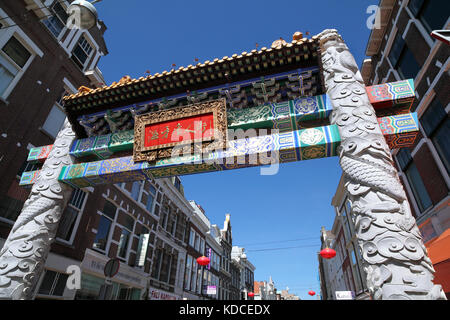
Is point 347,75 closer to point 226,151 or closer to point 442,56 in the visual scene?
point 226,151

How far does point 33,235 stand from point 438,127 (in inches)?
481

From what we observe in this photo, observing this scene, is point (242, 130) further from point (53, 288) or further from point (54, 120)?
point (54, 120)

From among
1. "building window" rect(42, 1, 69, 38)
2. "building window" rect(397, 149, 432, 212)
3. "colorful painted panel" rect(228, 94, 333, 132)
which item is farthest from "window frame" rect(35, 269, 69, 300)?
"building window" rect(397, 149, 432, 212)

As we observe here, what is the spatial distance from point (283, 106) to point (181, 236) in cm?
1813

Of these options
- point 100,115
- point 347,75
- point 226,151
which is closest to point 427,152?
point 347,75

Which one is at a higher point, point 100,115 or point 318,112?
point 100,115

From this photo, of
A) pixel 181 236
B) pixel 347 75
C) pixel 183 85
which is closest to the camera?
pixel 347 75

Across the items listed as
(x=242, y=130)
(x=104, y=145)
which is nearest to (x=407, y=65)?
(x=242, y=130)

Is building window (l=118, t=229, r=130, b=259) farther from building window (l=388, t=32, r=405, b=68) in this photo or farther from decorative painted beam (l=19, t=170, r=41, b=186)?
building window (l=388, t=32, r=405, b=68)

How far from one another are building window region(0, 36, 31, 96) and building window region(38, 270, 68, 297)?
713cm

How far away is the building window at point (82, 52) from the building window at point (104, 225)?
792 cm

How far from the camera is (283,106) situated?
5918 mm

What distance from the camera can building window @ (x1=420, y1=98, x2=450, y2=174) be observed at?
26.4 feet
